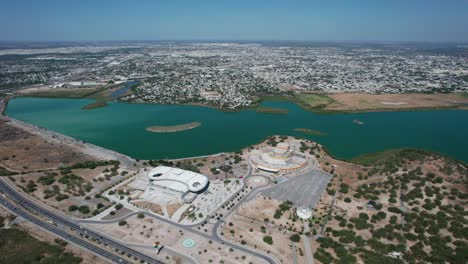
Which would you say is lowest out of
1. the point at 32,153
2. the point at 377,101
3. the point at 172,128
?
the point at 32,153

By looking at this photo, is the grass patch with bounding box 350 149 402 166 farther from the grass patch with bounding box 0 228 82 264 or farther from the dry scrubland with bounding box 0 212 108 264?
the grass patch with bounding box 0 228 82 264

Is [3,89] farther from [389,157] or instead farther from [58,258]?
[389,157]

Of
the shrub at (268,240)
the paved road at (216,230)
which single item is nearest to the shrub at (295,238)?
the shrub at (268,240)

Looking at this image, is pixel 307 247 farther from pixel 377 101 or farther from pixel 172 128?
pixel 377 101

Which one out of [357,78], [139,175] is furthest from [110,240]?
[357,78]

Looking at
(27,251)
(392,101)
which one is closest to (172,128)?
(27,251)

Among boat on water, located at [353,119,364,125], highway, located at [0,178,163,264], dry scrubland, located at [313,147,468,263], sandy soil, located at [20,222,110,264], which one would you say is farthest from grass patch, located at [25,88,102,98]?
dry scrubland, located at [313,147,468,263]

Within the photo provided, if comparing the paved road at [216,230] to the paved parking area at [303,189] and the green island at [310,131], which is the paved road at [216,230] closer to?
the paved parking area at [303,189]
